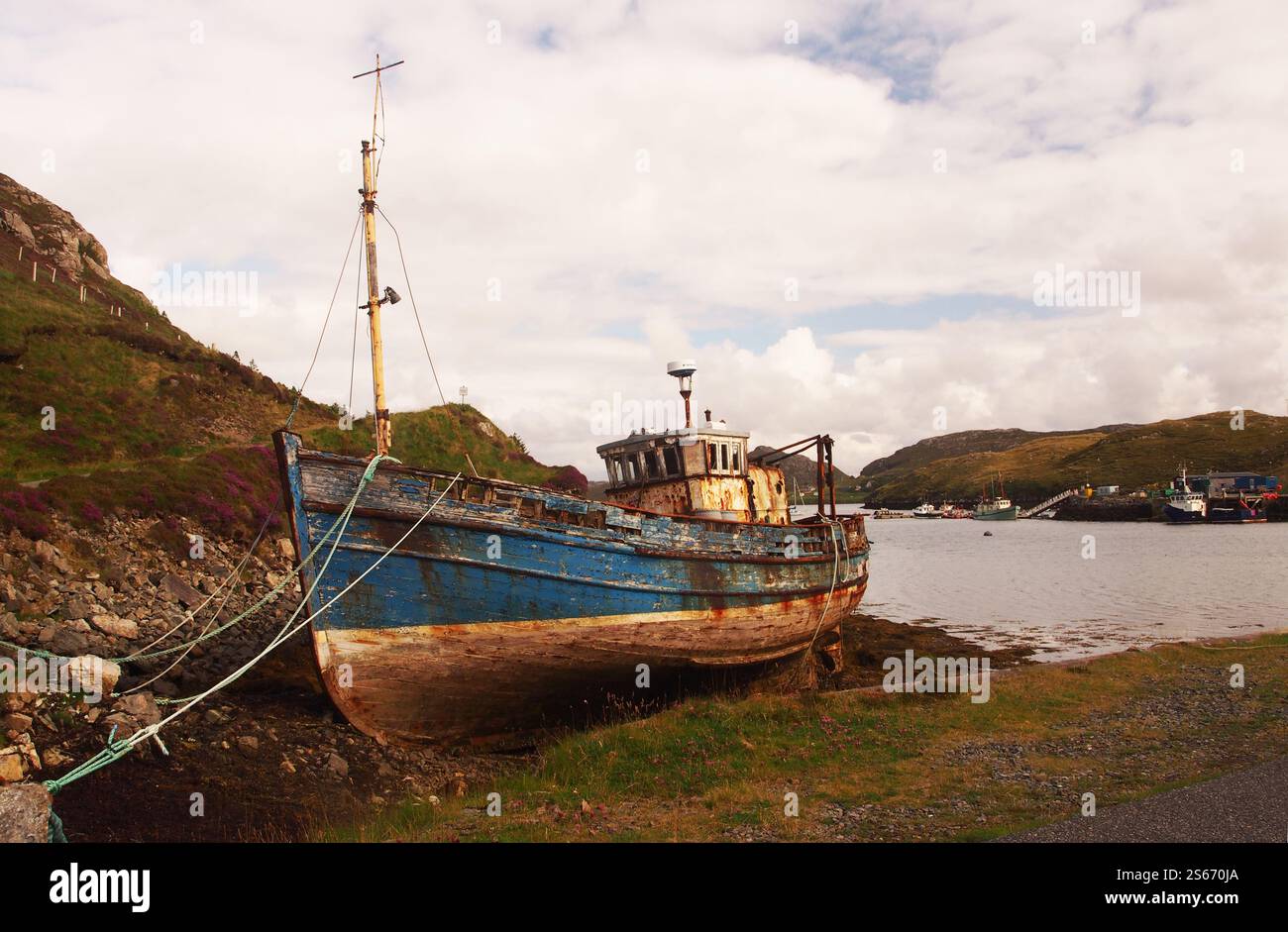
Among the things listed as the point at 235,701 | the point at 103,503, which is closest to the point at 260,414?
the point at 103,503

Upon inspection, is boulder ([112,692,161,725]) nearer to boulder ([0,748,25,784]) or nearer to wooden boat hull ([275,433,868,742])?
boulder ([0,748,25,784])

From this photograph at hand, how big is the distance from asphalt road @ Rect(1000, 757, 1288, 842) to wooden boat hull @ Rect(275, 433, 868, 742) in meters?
7.22

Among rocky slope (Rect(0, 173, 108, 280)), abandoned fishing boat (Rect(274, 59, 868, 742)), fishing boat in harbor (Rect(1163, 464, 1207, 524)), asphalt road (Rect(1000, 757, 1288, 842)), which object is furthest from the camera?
fishing boat in harbor (Rect(1163, 464, 1207, 524))

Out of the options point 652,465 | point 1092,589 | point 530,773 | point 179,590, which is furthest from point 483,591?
point 1092,589

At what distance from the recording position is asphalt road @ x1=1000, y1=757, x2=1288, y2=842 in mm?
7285

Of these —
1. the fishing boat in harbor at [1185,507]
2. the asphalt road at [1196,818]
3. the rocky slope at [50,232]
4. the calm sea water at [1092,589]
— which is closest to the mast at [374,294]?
the asphalt road at [1196,818]

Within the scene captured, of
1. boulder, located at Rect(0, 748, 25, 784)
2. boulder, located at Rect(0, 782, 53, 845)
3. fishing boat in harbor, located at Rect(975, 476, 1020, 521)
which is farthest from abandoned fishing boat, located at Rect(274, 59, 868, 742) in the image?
fishing boat in harbor, located at Rect(975, 476, 1020, 521)

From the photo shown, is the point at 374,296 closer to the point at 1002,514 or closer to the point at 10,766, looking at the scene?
the point at 10,766

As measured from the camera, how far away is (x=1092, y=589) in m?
38.0

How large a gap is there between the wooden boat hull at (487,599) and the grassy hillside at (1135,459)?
141m

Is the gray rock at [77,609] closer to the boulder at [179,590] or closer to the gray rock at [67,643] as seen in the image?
the gray rock at [67,643]

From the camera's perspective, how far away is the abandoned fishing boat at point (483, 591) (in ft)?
38.1
